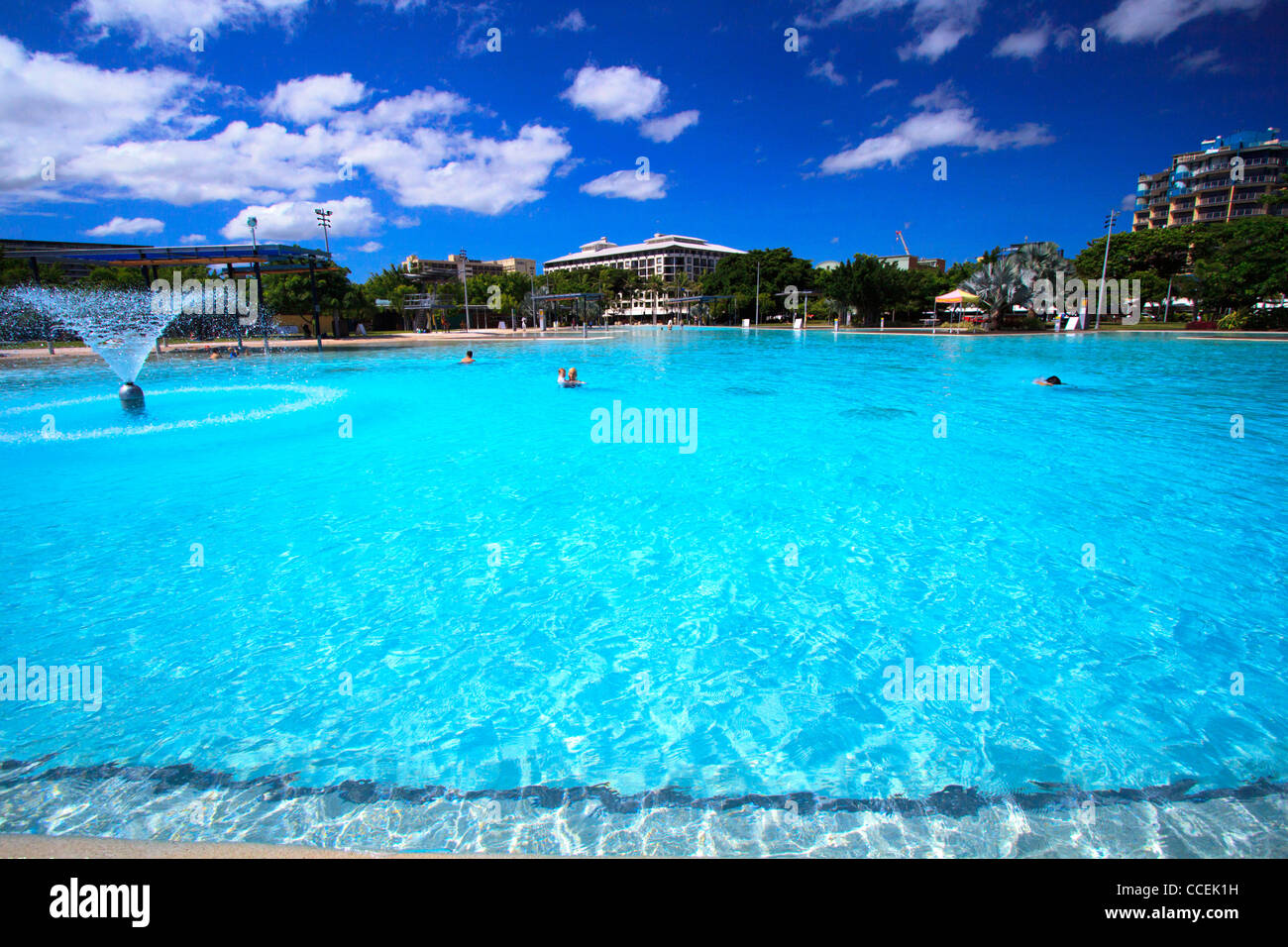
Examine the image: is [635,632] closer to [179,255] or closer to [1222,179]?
[179,255]

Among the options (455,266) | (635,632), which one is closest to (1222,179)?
(635,632)

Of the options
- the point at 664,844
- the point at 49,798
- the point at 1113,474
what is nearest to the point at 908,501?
the point at 1113,474

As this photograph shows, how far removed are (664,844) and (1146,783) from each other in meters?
2.72

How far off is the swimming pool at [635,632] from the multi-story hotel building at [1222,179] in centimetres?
10759

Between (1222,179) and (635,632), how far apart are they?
5152 inches

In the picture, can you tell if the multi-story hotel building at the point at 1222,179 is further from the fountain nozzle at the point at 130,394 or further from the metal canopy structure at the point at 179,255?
the fountain nozzle at the point at 130,394

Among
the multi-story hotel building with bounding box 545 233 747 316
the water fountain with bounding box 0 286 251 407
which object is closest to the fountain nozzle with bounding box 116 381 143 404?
the water fountain with bounding box 0 286 251 407

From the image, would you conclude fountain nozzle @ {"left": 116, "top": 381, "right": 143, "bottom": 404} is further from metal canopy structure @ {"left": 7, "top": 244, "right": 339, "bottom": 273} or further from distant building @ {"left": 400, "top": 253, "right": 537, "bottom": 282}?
distant building @ {"left": 400, "top": 253, "right": 537, "bottom": 282}

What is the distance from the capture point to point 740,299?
71188 mm

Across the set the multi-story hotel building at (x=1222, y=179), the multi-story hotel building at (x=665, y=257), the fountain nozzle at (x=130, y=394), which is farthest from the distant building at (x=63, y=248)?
the multi-story hotel building at (x=1222, y=179)

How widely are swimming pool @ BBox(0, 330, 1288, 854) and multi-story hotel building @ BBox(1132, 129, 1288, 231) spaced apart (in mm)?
107589

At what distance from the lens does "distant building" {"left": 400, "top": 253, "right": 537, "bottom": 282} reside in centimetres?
14350

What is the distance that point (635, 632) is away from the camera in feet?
16.5
